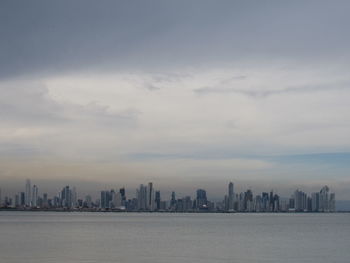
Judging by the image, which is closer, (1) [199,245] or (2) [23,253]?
(2) [23,253]

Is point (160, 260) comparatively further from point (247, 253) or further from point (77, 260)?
point (247, 253)

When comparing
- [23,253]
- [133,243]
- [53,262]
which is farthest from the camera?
[133,243]

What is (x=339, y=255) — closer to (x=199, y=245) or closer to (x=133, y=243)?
(x=199, y=245)

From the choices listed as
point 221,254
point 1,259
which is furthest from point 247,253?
point 1,259

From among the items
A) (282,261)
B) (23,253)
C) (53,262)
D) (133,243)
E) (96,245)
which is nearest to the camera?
(53,262)

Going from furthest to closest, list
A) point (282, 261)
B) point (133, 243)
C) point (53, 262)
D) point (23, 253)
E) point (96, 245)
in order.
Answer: point (133, 243)
point (96, 245)
point (23, 253)
point (282, 261)
point (53, 262)

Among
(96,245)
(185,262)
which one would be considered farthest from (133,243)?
(185,262)

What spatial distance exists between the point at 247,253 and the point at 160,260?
1221 centimetres

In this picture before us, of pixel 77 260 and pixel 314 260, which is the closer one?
pixel 77 260

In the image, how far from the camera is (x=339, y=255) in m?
64.0

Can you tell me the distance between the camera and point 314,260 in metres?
58.3

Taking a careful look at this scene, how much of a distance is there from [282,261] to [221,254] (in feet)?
25.3

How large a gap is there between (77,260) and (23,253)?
36.2 feet

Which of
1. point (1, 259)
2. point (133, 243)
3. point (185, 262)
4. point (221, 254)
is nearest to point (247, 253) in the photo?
point (221, 254)
